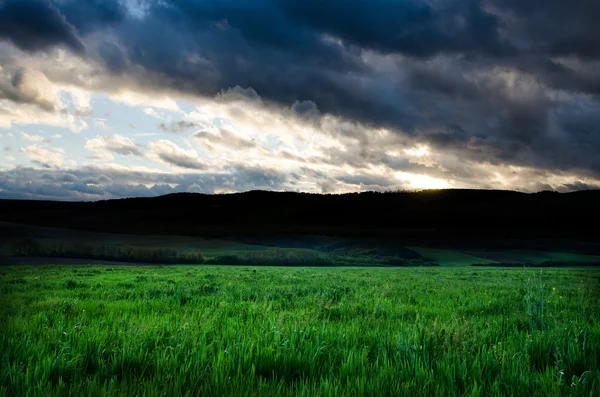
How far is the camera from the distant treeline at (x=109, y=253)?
165 feet

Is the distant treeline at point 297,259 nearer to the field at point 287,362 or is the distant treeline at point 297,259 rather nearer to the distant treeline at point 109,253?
the distant treeline at point 109,253

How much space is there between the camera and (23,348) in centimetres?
399

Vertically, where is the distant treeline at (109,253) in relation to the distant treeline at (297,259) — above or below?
above

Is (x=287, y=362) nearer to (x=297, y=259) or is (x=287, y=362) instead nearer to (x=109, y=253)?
(x=109, y=253)

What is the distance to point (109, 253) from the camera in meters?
53.9

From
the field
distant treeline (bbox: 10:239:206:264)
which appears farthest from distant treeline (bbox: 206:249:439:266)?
the field

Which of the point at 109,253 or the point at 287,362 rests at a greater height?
the point at 287,362

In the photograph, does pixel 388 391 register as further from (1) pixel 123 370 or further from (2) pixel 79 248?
(2) pixel 79 248

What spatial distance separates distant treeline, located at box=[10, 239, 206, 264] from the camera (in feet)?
165

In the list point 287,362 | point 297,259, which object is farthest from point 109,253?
point 287,362

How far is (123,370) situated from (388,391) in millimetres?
2625

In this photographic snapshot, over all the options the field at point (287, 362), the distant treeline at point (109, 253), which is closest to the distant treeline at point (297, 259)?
the distant treeline at point (109, 253)

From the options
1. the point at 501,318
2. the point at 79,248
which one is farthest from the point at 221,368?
the point at 79,248

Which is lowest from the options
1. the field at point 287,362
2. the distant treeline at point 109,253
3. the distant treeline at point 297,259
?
the distant treeline at point 297,259
